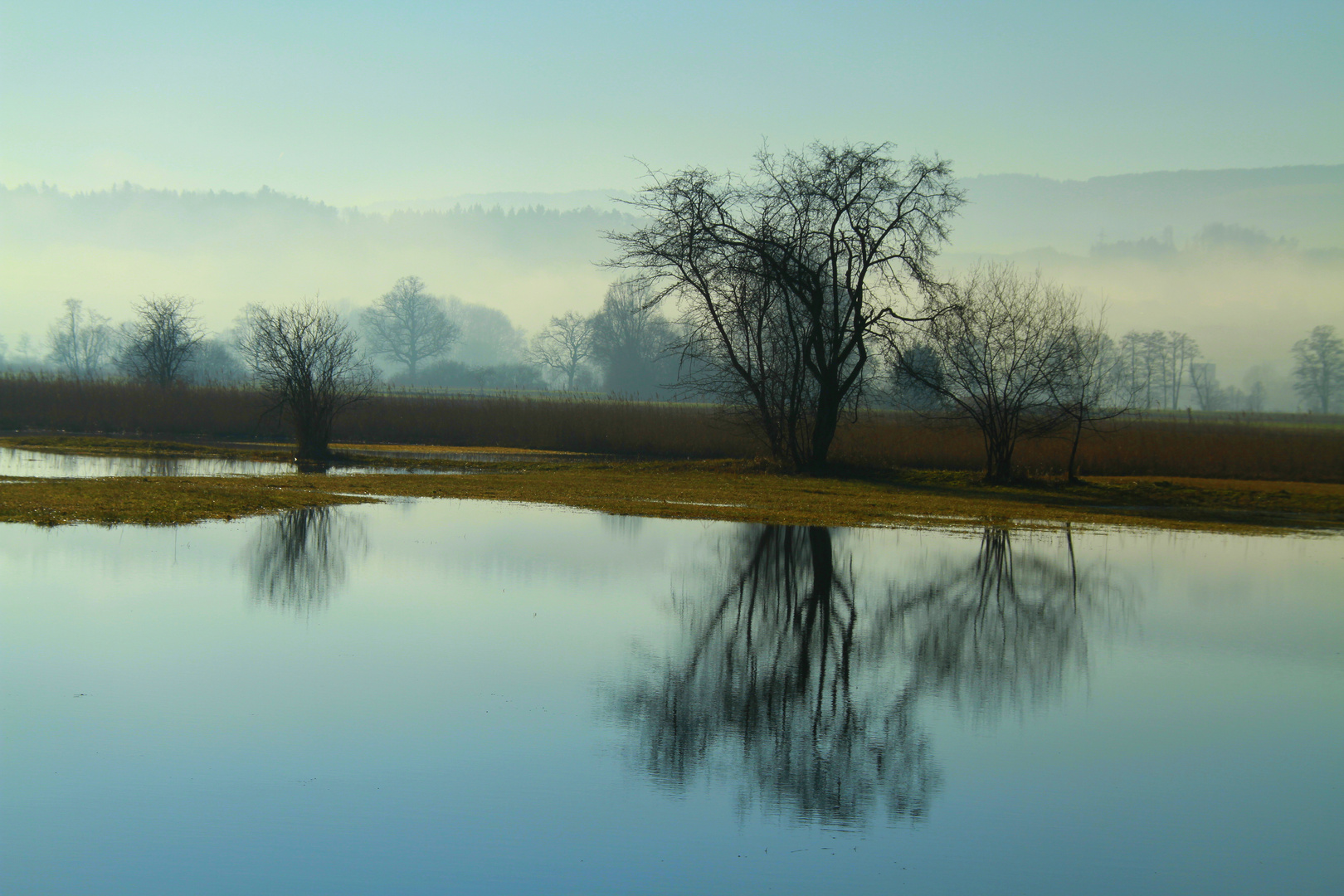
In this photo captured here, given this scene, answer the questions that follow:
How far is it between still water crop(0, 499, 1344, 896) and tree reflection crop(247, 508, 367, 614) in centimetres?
10

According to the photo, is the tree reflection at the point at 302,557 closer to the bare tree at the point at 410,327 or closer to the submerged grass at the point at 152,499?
the submerged grass at the point at 152,499

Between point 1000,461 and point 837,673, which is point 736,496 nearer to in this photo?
point 1000,461

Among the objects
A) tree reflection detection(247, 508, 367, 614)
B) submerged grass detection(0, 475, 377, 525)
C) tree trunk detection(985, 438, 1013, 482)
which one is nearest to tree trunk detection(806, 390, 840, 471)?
tree trunk detection(985, 438, 1013, 482)

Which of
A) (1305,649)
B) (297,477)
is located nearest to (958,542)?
(1305,649)

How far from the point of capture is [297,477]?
23.4m

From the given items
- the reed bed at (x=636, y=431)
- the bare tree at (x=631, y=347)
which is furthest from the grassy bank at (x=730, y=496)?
the bare tree at (x=631, y=347)

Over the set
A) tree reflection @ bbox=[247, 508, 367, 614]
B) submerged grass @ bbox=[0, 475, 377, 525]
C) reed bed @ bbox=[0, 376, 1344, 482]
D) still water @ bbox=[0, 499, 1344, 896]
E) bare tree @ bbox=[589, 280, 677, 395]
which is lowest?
still water @ bbox=[0, 499, 1344, 896]

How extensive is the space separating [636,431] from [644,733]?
36523 millimetres

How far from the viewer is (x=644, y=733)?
5578mm

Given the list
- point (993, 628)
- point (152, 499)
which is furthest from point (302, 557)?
point (993, 628)

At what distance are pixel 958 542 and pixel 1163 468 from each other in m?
22.4

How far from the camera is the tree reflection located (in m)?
8.92

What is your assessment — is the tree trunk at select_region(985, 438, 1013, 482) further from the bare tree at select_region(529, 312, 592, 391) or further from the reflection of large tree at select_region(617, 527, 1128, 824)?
the bare tree at select_region(529, 312, 592, 391)

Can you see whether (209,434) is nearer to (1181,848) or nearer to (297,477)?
(297,477)
